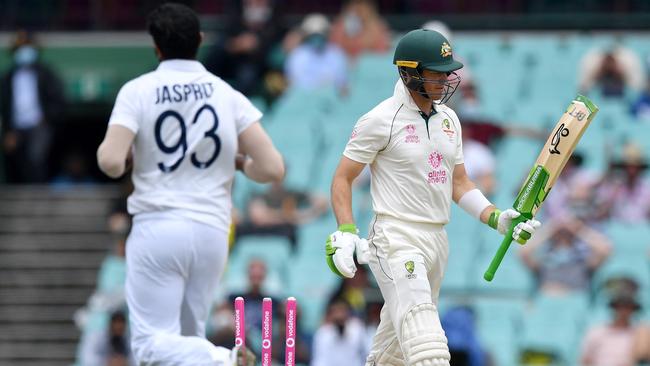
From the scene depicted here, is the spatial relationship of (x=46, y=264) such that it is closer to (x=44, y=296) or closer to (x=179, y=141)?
(x=44, y=296)

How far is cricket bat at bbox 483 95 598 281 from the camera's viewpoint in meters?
8.30

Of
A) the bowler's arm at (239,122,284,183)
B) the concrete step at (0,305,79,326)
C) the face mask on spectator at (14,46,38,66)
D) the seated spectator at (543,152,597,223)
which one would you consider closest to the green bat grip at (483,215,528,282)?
the bowler's arm at (239,122,284,183)

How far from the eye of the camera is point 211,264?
8.73 metres

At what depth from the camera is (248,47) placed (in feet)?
56.1

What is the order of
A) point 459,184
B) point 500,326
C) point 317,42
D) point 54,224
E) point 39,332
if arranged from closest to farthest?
point 459,184 < point 500,326 < point 39,332 < point 317,42 < point 54,224

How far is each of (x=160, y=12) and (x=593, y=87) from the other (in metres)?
8.36

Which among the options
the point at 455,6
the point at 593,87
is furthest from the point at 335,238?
the point at 455,6

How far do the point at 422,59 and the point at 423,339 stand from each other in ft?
4.68

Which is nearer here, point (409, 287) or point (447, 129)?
point (409, 287)

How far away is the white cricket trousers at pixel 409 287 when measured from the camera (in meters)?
8.12

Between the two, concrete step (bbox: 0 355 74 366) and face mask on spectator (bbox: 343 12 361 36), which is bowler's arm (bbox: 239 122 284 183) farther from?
face mask on spectator (bbox: 343 12 361 36)

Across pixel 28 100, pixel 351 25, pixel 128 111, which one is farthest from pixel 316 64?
pixel 128 111

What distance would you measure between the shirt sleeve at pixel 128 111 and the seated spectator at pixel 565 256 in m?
5.87

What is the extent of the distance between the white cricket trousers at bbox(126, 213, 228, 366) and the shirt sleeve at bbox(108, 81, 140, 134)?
501mm
